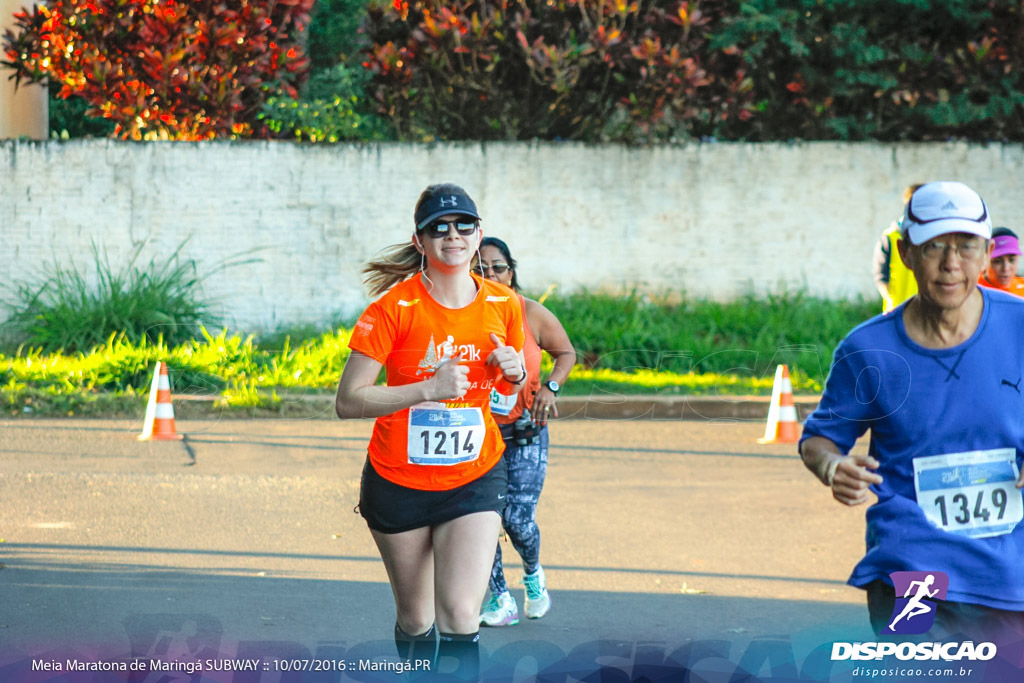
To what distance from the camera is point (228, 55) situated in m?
14.8

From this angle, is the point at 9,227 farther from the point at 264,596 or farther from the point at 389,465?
the point at 389,465

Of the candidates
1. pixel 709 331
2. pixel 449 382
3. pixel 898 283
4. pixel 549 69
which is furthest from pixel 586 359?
pixel 449 382

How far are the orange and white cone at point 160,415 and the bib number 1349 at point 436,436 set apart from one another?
6101 mm

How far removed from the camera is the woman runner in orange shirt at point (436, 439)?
4.19 meters

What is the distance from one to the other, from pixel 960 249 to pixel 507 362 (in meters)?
1.42

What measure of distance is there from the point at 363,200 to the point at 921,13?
7.19 metres

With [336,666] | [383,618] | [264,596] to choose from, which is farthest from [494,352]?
[264,596]

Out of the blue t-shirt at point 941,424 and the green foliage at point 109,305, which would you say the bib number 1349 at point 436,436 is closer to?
the blue t-shirt at point 941,424

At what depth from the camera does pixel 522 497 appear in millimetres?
5676

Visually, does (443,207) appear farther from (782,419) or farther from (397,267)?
(782,419)

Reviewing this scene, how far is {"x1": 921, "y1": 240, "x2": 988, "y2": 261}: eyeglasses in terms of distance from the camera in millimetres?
3354

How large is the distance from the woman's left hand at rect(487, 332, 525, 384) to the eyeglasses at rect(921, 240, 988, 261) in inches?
52.9

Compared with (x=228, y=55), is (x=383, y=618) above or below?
below

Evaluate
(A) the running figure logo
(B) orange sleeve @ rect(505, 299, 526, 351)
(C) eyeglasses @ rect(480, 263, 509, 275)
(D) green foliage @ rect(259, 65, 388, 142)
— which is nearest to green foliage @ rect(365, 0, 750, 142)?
(D) green foliage @ rect(259, 65, 388, 142)
